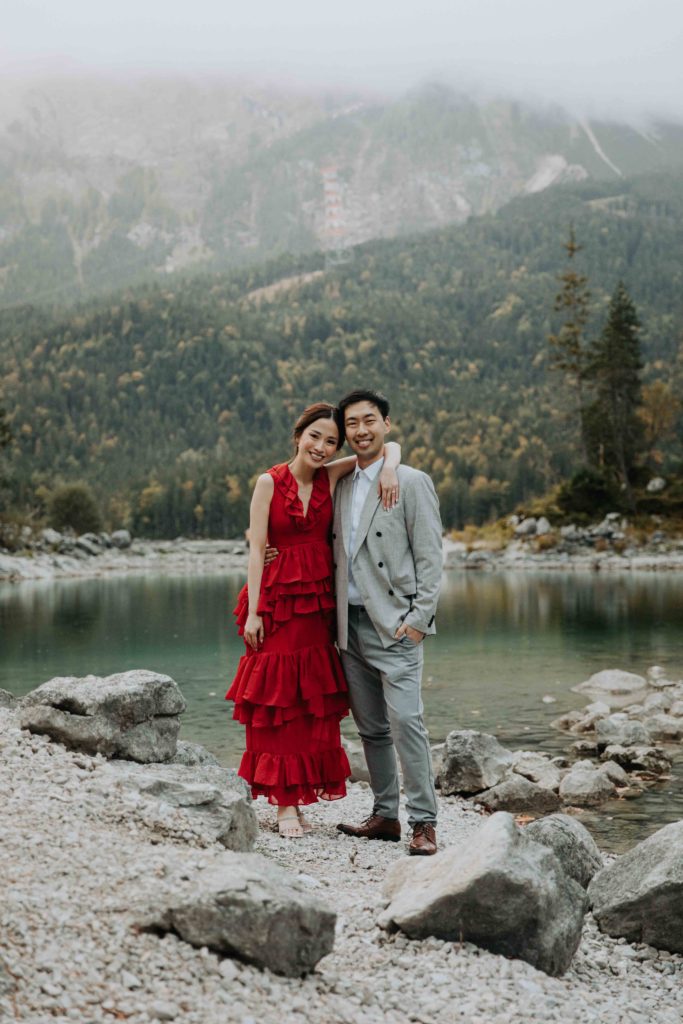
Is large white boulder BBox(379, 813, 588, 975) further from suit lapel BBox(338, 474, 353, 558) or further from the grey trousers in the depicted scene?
suit lapel BBox(338, 474, 353, 558)

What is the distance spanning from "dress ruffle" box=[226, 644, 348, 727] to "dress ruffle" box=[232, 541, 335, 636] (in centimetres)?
25

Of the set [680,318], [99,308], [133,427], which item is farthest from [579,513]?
[99,308]

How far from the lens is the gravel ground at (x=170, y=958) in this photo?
4.20 m

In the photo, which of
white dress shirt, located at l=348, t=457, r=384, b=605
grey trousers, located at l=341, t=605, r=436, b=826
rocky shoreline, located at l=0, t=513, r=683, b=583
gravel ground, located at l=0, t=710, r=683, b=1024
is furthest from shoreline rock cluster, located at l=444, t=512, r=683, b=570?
gravel ground, located at l=0, t=710, r=683, b=1024

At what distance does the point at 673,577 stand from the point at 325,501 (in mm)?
43797

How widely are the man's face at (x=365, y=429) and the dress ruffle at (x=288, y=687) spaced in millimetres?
1397

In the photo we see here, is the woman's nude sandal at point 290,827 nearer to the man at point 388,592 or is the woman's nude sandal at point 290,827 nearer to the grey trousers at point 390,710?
the grey trousers at point 390,710

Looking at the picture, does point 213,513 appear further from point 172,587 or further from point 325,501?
point 325,501

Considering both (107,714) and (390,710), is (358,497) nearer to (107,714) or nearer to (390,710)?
(390,710)

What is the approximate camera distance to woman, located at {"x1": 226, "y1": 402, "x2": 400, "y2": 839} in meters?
7.02

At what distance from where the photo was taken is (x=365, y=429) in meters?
6.98

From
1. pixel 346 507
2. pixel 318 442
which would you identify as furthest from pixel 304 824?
pixel 318 442

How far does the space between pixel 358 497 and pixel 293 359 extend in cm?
15875

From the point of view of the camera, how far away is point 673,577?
4791 centimetres
